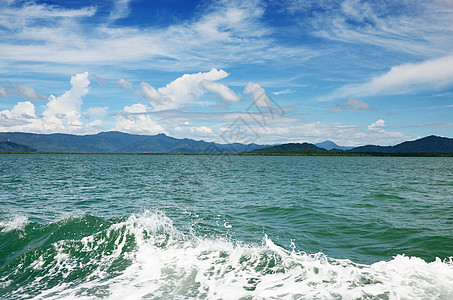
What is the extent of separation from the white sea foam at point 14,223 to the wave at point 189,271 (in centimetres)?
120

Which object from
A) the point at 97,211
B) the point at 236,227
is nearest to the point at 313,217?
the point at 236,227

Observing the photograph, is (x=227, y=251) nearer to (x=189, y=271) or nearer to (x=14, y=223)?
(x=189, y=271)

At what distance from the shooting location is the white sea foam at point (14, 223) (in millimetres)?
14586

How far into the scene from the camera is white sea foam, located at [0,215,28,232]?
574 inches

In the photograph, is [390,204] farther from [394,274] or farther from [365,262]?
[394,274]

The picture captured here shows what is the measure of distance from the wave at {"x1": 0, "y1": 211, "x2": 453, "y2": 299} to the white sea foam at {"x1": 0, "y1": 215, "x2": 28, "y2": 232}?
1.20 metres

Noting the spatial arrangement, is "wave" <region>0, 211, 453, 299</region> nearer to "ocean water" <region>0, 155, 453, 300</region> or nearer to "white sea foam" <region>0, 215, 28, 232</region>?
"ocean water" <region>0, 155, 453, 300</region>

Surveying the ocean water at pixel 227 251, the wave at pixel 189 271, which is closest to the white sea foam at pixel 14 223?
the ocean water at pixel 227 251

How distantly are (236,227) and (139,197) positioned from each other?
1343 cm

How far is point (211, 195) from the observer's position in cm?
2738

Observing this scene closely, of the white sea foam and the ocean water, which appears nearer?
the ocean water

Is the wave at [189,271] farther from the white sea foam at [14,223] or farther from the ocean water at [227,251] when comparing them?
the white sea foam at [14,223]

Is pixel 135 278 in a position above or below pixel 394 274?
below

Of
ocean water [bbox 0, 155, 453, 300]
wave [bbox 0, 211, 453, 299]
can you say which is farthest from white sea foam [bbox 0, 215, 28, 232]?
wave [bbox 0, 211, 453, 299]
